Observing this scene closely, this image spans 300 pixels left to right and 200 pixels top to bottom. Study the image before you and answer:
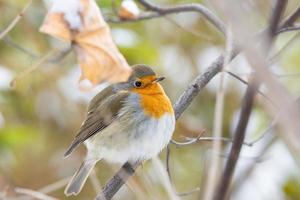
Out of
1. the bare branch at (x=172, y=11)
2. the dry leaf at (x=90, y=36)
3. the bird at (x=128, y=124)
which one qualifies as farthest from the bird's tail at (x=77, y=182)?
the dry leaf at (x=90, y=36)

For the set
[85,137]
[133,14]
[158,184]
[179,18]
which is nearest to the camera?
[133,14]

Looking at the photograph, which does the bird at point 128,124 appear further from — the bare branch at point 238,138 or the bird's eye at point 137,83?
the bare branch at point 238,138

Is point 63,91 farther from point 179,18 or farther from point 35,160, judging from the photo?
point 179,18

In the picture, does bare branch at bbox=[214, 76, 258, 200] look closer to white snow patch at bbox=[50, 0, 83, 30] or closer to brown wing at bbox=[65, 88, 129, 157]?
A: white snow patch at bbox=[50, 0, 83, 30]

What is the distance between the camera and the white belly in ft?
10.1

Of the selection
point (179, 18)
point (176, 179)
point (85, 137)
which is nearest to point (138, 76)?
point (85, 137)

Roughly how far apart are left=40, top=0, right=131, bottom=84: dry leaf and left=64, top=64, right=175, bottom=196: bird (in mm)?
1052

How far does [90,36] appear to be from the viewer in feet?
6.53

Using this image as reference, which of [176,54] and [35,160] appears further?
[176,54]

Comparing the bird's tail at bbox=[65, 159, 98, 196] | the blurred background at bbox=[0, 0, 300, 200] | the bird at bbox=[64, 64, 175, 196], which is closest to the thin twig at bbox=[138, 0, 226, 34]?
the bird at bbox=[64, 64, 175, 196]

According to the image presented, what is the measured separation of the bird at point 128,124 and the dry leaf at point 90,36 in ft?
3.45

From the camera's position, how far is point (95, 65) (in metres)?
2.01

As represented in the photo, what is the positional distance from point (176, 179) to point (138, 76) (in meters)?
1.20

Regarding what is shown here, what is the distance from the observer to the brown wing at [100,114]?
326 centimetres
